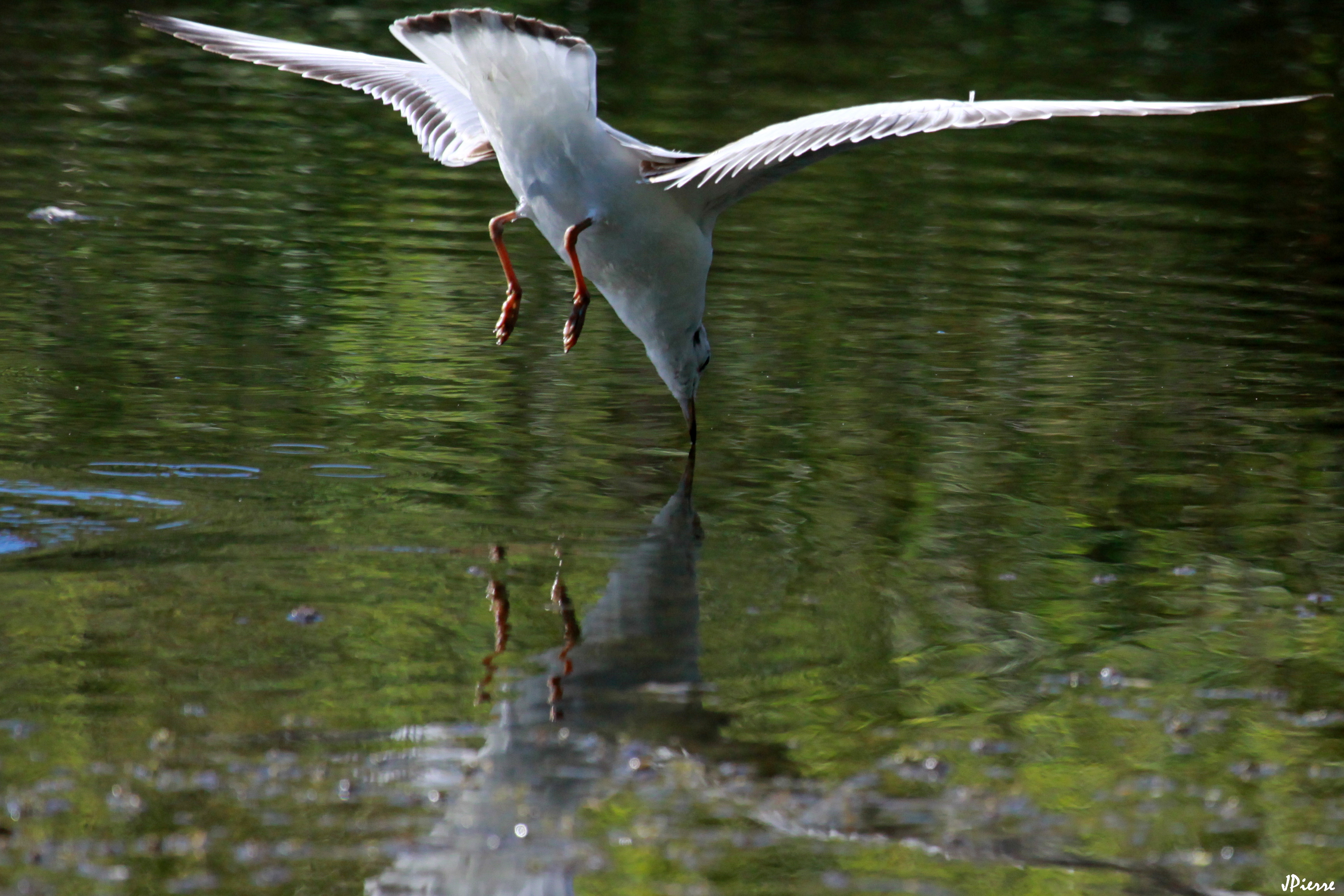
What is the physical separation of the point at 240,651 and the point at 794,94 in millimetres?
11945

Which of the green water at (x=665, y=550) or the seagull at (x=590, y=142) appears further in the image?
the seagull at (x=590, y=142)

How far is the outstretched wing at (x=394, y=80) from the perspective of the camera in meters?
7.18

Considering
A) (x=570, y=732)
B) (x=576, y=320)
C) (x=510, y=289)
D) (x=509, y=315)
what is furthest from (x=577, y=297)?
(x=570, y=732)

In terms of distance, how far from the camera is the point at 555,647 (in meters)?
4.83

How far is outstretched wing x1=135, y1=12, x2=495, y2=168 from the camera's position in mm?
7176

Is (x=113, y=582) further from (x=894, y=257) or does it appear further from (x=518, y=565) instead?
(x=894, y=257)

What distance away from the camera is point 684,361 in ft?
22.3

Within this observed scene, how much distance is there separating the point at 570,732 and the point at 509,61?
2.45m

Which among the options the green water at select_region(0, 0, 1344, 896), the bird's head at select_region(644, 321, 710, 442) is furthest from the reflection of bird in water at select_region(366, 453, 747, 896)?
the bird's head at select_region(644, 321, 710, 442)

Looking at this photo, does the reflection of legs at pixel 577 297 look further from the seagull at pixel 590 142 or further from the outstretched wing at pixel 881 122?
the outstretched wing at pixel 881 122

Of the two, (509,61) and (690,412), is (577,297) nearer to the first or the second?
(690,412)

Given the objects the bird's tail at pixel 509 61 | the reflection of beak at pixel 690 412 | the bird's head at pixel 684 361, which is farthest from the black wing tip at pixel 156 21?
the reflection of beak at pixel 690 412

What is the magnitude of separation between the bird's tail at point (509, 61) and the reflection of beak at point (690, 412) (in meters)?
1.35

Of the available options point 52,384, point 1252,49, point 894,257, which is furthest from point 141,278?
point 1252,49
